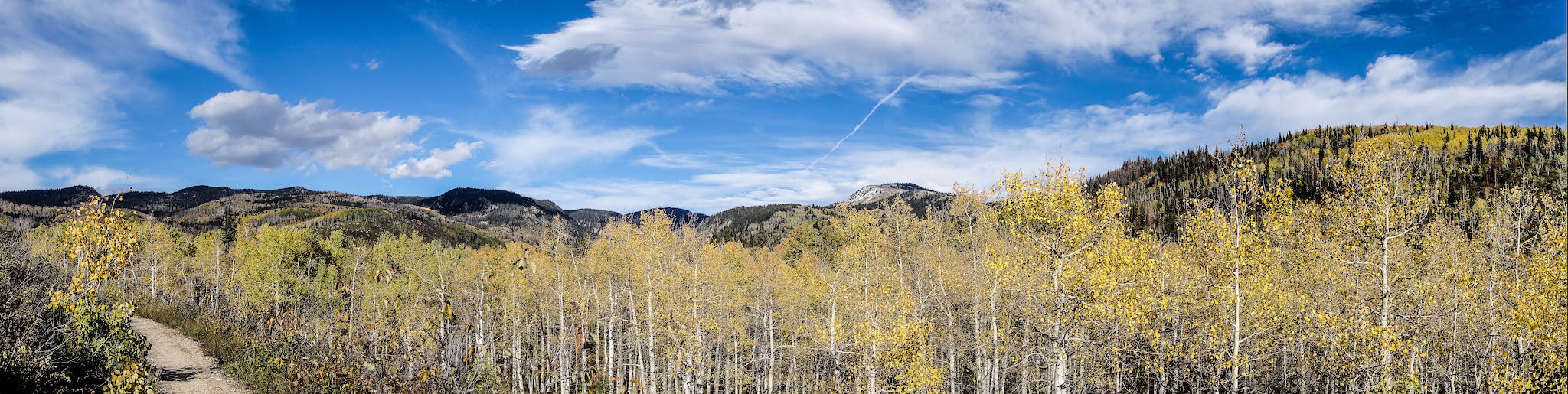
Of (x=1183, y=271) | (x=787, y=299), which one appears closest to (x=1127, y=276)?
(x=1183, y=271)

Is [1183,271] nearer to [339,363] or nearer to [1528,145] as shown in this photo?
[339,363]

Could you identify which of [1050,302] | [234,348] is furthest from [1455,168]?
[234,348]

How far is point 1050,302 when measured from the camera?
17.8m

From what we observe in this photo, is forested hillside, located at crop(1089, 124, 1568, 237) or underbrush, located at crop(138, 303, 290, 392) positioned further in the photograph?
forested hillside, located at crop(1089, 124, 1568, 237)

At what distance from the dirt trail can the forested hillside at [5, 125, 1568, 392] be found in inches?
31.1

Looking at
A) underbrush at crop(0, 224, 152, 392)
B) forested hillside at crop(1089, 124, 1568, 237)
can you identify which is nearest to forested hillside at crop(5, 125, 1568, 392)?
underbrush at crop(0, 224, 152, 392)

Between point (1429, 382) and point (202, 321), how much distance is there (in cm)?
5708

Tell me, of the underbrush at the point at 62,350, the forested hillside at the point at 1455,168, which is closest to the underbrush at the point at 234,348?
the underbrush at the point at 62,350

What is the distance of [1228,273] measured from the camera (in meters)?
18.0

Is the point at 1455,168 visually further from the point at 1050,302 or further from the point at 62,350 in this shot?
the point at 62,350

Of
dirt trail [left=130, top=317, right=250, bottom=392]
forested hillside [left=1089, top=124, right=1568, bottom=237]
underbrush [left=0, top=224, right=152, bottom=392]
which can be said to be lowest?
dirt trail [left=130, top=317, right=250, bottom=392]

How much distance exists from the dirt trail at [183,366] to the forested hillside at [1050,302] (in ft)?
2.59

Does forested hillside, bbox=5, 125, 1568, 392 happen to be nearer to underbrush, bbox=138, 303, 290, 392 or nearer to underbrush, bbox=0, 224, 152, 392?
underbrush, bbox=138, 303, 290, 392

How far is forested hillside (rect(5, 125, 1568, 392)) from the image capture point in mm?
14766
